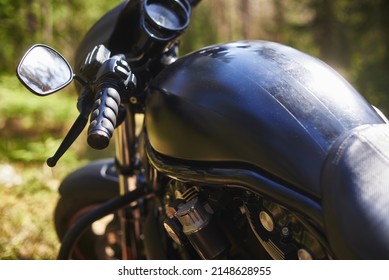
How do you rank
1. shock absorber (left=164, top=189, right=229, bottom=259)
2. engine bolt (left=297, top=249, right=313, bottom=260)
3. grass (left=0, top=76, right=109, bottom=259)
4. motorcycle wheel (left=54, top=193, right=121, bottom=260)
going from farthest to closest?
1. grass (left=0, top=76, right=109, bottom=259)
2. motorcycle wheel (left=54, top=193, right=121, bottom=260)
3. shock absorber (left=164, top=189, right=229, bottom=259)
4. engine bolt (left=297, top=249, right=313, bottom=260)

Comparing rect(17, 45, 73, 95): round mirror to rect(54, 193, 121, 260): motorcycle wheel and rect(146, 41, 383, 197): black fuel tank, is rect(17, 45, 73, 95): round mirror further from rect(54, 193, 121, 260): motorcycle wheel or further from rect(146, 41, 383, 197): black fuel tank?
rect(54, 193, 121, 260): motorcycle wheel

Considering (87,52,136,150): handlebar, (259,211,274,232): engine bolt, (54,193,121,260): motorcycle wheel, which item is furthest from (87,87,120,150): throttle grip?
(54,193,121,260): motorcycle wheel

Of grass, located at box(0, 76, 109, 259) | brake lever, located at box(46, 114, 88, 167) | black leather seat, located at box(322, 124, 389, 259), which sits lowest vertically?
grass, located at box(0, 76, 109, 259)

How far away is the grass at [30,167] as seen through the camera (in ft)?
8.54

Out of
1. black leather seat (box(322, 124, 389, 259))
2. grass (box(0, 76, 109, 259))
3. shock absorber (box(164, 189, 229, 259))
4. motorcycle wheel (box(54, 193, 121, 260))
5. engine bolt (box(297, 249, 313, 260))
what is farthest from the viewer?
grass (box(0, 76, 109, 259))

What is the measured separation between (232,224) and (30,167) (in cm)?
301

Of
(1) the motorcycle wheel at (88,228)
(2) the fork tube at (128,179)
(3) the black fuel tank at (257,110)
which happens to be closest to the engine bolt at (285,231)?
(3) the black fuel tank at (257,110)

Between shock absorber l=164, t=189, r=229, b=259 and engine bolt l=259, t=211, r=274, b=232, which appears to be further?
shock absorber l=164, t=189, r=229, b=259

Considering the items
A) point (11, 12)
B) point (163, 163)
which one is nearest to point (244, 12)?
point (11, 12)

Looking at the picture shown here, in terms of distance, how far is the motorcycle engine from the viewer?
3.49 ft

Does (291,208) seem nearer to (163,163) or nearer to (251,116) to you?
(251,116)

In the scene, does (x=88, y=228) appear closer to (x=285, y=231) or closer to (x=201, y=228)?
(x=201, y=228)

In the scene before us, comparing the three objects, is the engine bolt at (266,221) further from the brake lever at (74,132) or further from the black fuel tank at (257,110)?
the brake lever at (74,132)

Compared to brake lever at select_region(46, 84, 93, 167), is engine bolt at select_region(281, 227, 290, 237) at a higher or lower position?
higher
